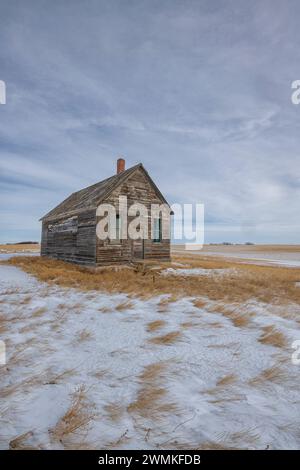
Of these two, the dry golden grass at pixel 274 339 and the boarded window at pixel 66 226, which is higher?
the boarded window at pixel 66 226

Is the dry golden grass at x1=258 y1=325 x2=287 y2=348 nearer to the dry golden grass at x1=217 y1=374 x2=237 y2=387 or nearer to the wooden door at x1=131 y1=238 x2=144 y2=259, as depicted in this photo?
the dry golden grass at x1=217 y1=374 x2=237 y2=387

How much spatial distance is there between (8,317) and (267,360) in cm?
475

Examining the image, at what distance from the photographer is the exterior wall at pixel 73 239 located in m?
13.6

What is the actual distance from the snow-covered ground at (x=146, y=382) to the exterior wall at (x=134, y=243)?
8.24 m

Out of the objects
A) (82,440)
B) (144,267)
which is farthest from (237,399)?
(144,267)

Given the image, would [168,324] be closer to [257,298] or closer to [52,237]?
[257,298]

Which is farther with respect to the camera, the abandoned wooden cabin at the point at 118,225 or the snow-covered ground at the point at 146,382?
the abandoned wooden cabin at the point at 118,225

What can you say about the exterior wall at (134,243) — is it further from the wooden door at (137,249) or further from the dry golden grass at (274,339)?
the dry golden grass at (274,339)

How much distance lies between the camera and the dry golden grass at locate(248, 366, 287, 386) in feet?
9.04

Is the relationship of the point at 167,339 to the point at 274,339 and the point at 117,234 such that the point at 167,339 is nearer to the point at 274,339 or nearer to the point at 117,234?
the point at 274,339

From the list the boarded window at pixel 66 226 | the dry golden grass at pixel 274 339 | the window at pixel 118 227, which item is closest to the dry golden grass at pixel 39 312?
the dry golden grass at pixel 274 339

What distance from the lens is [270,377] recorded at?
112 inches

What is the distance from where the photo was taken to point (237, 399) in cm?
242

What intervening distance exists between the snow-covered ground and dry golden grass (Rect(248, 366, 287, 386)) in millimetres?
12
